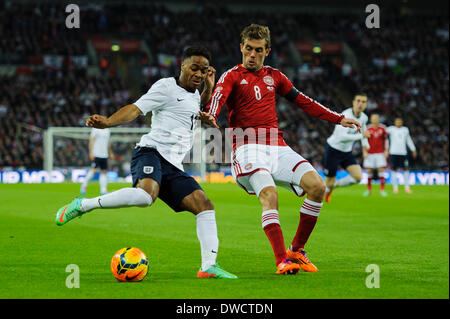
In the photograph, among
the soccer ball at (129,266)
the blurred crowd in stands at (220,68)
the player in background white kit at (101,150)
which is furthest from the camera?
the blurred crowd in stands at (220,68)

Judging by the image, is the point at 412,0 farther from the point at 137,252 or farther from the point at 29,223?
the point at 137,252

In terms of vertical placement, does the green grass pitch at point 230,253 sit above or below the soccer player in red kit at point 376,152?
below

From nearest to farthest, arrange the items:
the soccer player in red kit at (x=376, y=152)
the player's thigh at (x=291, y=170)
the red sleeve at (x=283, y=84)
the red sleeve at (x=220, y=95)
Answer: the red sleeve at (x=220, y=95) → the player's thigh at (x=291, y=170) → the red sleeve at (x=283, y=84) → the soccer player in red kit at (x=376, y=152)

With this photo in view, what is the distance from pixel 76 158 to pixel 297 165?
24.3 m

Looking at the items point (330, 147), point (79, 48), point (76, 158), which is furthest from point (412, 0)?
point (330, 147)

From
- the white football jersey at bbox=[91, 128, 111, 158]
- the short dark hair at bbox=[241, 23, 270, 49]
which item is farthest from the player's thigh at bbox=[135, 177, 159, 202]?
the white football jersey at bbox=[91, 128, 111, 158]

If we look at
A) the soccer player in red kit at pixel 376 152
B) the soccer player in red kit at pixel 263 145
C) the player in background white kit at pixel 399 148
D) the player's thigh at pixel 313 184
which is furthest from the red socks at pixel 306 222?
the player in background white kit at pixel 399 148

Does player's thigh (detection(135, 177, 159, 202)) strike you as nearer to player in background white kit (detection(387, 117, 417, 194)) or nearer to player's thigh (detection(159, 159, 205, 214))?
player's thigh (detection(159, 159, 205, 214))

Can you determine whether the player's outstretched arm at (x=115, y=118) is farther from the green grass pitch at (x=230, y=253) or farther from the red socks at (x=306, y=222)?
the red socks at (x=306, y=222)

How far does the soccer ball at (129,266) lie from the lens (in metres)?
5.57

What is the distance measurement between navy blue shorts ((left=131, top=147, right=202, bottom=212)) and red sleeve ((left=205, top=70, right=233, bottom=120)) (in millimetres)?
609

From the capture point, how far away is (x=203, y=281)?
559cm

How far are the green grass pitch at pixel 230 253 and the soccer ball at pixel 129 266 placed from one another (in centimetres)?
8

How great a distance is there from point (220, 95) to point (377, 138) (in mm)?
14711
